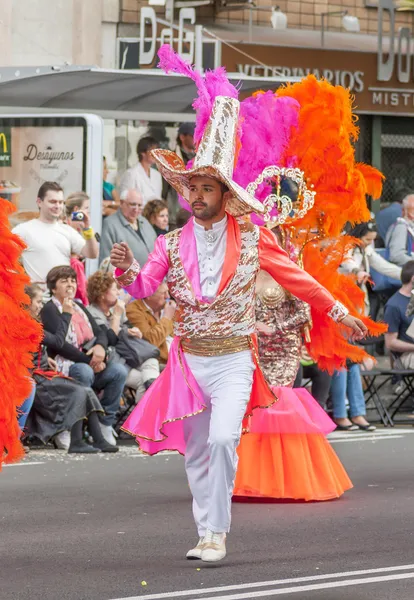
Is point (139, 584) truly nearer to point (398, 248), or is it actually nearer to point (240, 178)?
point (240, 178)

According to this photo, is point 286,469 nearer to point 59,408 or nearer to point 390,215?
point 59,408

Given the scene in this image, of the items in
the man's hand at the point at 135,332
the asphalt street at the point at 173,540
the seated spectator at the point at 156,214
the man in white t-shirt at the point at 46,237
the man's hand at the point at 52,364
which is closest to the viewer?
the asphalt street at the point at 173,540

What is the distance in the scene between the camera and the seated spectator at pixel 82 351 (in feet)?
40.0

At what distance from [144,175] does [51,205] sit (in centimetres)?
318

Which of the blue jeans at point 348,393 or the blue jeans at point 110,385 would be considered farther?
the blue jeans at point 348,393

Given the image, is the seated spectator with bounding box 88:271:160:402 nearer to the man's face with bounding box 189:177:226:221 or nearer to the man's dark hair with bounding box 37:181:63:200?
the man's dark hair with bounding box 37:181:63:200

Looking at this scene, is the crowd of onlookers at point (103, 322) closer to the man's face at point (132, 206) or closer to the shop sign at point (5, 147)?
the man's face at point (132, 206)

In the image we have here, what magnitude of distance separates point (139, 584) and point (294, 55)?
15361mm

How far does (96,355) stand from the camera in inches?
486

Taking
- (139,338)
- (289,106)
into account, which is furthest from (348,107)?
(139,338)

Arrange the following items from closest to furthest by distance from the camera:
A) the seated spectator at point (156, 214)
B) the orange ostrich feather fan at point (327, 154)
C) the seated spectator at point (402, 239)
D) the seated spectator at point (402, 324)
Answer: the orange ostrich feather fan at point (327, 154)
the seated spectator at point (402, 324)
the seated spectator at point (156, 214)
the seated spectator at point (402, 239)

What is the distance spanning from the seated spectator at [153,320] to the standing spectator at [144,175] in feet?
9.89

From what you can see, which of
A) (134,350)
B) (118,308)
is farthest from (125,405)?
(118,308)

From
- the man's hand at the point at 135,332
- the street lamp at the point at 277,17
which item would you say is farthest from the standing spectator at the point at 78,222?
the street lamp at the point at 277,17
